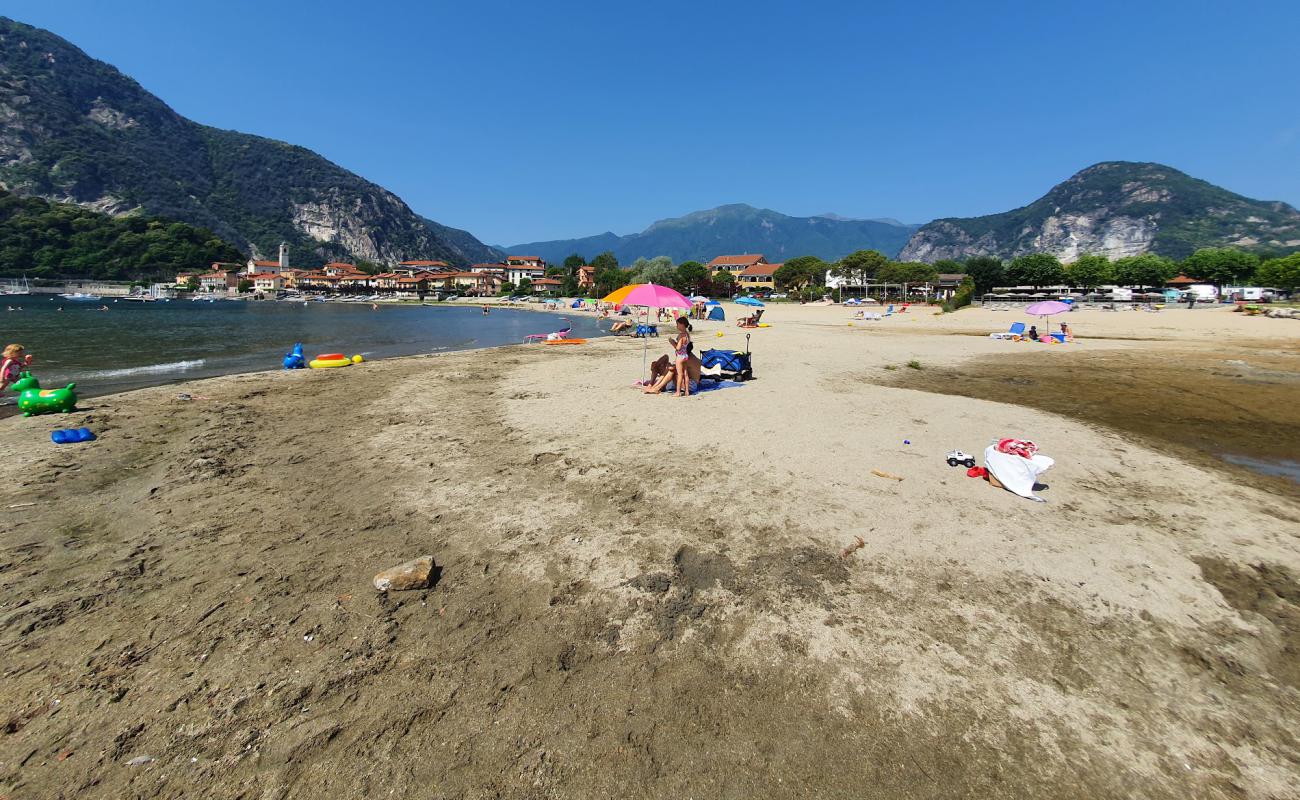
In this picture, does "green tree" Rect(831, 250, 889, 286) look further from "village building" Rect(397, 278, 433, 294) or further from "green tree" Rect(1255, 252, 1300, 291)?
"village building" Rect(397, 278, 433, 294)

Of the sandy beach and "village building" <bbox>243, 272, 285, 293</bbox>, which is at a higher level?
"village building" <bbox>243, 272, 285, 293</bbox>

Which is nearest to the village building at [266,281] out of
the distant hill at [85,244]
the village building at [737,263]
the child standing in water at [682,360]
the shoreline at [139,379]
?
the distant hill at [85,244]

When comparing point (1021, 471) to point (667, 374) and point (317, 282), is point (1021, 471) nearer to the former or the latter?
point (667, 374)

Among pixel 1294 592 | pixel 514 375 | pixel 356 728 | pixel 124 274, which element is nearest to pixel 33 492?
pixel 356 728

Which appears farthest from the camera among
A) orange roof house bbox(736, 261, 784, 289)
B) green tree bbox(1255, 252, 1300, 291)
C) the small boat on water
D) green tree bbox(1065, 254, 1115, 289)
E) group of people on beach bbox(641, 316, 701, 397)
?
orange roof house bbox(736, 261, 784, 289)

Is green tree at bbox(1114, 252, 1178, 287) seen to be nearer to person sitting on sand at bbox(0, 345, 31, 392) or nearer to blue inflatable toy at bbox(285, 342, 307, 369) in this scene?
blue inflatable toy at bbox(285, 342, 307, 369)

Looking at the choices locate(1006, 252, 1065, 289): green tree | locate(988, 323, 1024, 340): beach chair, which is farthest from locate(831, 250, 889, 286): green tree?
A: locate(988, 323, 1024, 340): beach chair

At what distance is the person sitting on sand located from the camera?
1051cm

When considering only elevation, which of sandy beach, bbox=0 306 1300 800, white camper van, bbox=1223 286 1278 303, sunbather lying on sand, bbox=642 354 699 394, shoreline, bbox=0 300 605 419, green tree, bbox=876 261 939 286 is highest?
green tree, bbox=876 261 939 286

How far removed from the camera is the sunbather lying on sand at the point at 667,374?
11.4 m

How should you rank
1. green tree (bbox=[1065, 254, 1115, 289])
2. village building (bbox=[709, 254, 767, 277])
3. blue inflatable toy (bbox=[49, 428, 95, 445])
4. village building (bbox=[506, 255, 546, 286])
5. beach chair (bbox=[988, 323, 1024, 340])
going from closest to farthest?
blue inflatable toy (bbox=[49, 428, 95, 445]), beach chair (bbox=[988, 323, 1024, 340]), green tree (bbox=[1065, 254, 1115, 289]), village building (bbox=[709, 254, 767, 277]), village building (bbox=[506, 255, 546, 286])

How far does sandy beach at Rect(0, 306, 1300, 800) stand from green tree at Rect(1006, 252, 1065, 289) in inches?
3706

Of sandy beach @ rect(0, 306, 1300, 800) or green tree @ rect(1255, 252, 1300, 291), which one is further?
green tree @ rect(1255, 252, 1300, 291)

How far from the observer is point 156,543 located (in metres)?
4.68
